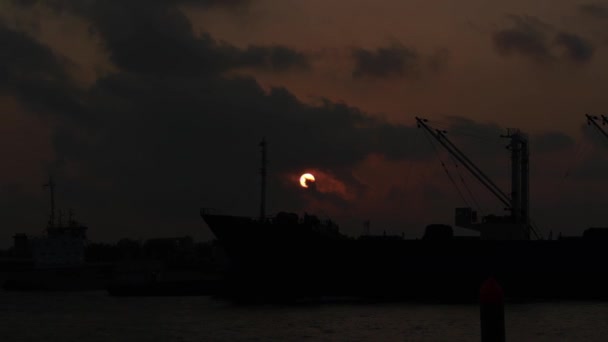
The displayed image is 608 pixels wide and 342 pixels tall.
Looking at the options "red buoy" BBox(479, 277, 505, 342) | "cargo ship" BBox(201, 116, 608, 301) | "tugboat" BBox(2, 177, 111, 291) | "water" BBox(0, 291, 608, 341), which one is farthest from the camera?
"tugboat" BBox(2, 177, 111, 291)

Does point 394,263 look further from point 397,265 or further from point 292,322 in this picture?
point 292,322

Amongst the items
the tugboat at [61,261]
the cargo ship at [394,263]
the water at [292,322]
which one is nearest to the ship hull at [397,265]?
the cargo ship at [394,263]

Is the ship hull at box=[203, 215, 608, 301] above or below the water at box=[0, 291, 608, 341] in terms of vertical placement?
above

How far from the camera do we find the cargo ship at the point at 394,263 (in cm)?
8044

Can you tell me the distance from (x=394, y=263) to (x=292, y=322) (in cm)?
2954

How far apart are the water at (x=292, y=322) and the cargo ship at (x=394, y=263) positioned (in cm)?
854

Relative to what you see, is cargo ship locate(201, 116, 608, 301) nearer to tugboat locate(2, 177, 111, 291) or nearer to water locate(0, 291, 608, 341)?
water locate(0, 291, 608, 341)

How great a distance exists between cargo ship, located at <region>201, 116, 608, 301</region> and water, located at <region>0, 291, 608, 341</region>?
8.54 meters

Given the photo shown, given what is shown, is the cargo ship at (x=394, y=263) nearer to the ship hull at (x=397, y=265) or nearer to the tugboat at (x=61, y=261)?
the ship hull at (x=397, y=265)

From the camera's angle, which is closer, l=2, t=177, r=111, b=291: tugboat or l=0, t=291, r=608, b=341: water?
l=0, t=291, r=608, b=341: water

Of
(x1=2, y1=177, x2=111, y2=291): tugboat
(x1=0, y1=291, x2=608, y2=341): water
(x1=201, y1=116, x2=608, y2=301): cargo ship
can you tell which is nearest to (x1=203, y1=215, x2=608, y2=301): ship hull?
(x1=201, y1=116, x2=608, y2=301): cargo ship

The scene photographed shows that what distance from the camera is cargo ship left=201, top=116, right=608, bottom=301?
8044cm

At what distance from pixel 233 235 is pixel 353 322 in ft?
95.1

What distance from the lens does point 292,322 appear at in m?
53.9
